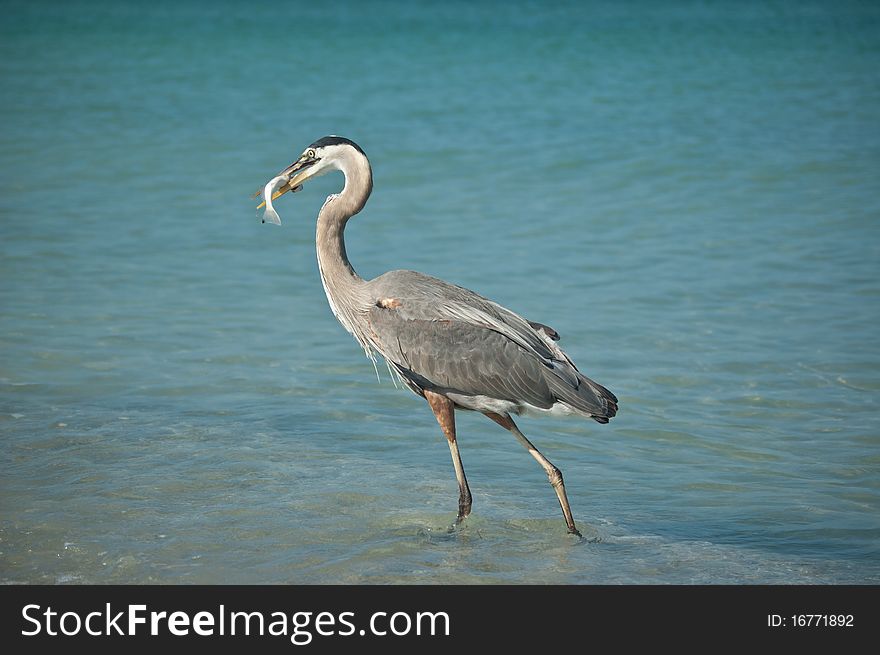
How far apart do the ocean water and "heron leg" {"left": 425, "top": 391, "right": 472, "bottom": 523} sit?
0.11m

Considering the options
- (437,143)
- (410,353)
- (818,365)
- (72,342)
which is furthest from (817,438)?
(437,143)

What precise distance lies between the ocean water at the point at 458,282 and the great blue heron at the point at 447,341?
66 cm

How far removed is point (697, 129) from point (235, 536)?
16.4 meters

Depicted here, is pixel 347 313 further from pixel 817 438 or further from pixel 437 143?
pixel 437 143

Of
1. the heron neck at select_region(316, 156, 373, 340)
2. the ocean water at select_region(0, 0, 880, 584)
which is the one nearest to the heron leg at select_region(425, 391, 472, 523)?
the ocean water at select_region(0, 0, 880, 584)

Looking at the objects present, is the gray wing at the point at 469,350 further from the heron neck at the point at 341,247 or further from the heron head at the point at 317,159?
the heron head at the point at 317,159

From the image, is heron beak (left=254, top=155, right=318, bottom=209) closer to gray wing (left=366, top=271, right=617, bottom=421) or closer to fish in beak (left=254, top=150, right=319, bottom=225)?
fish in beak (left=254, top=150, right=319, bottom=225)

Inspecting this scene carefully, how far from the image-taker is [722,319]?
1027cm

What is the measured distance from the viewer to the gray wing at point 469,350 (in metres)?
6.08

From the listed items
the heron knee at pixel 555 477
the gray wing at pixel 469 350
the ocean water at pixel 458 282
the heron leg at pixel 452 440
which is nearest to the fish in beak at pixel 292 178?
the gray wing at pixel 469 350

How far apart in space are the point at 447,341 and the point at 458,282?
5.34 m

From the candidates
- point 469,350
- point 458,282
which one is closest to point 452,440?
point 469,350

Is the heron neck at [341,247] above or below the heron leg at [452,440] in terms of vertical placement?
above

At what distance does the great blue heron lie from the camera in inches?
240
